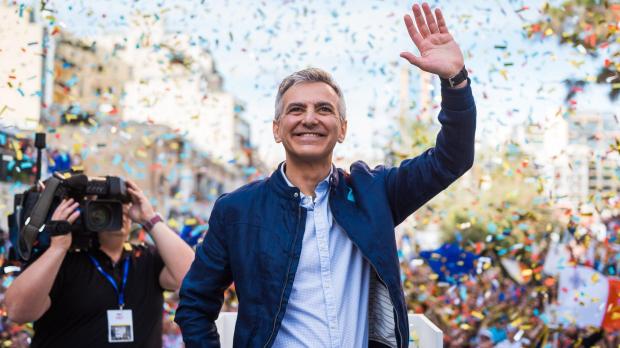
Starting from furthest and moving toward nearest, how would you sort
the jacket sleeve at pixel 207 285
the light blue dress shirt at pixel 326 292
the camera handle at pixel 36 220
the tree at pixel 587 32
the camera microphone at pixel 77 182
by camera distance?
the tree at pixel 587 32
the camera microphone at pixel 77 182
the camera handle at pixel 36 220
the jacket sleeve at pixel 207 285
the light blue dress shirt at pixel 326 292

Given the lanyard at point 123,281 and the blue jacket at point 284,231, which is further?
the lanyard at point 123,281

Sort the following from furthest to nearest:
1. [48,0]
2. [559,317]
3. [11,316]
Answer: [559,317]
[48,0]
[11,316]

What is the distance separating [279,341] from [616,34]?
15.4ft

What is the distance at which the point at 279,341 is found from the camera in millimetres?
2105

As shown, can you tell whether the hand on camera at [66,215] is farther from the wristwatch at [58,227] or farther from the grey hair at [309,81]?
the grey hair at [309,81]

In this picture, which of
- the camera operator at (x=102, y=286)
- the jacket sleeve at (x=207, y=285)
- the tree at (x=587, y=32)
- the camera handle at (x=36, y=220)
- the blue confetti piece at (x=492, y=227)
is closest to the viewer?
the jacket sleeve at (x=207, y=285)

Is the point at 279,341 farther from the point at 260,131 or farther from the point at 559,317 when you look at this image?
the point at 559,317

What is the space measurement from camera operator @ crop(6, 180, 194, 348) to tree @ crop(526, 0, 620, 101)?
3.62 metres

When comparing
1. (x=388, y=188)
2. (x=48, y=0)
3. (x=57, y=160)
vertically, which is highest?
(x=48, y=0)

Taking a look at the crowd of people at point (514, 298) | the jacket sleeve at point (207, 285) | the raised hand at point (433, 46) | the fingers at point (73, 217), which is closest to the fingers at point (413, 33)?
the raised hand at point (433, 46)

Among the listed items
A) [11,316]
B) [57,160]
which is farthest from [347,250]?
[57,160]

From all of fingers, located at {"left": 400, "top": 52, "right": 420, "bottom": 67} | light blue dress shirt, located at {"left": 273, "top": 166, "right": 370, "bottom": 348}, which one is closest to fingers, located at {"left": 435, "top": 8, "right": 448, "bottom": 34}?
fingers, located at {"left": 400, "top": 52, "right": 420, "bottom": 67}

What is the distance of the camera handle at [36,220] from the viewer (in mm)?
3377

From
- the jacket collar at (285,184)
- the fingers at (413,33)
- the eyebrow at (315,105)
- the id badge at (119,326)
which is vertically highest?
the fingers at (413,33)
